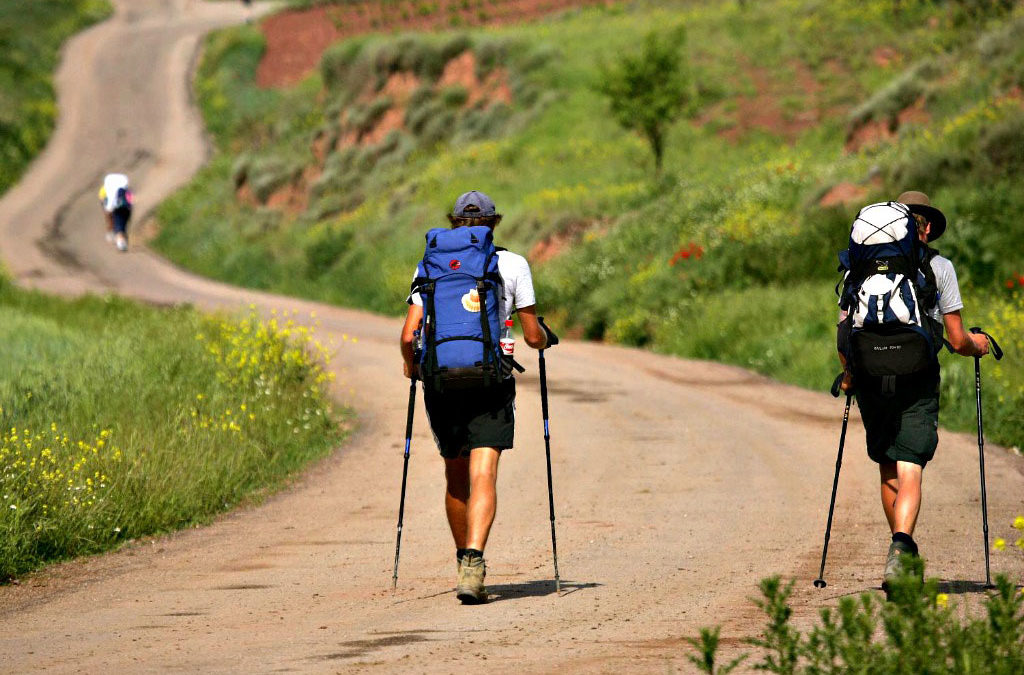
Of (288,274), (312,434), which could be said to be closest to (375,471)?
(312,434)

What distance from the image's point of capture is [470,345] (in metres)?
7.60

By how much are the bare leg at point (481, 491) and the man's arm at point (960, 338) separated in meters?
2.49

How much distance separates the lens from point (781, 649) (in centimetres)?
522

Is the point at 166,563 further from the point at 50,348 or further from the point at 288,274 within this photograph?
the point at 288,274

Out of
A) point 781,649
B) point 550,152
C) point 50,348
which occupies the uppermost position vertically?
point 550,152

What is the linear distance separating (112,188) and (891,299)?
30.9 metres

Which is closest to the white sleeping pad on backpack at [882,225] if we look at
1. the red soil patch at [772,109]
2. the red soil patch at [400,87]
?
the red soil patch at [772,109]

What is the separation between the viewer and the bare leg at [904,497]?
7477mm

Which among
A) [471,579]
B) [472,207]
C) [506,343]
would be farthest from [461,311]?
[471,579]

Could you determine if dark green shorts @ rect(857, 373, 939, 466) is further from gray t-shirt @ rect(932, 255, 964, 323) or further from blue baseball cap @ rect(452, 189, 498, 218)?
blue baseball cap @ rect(452, 189, 498, 218)

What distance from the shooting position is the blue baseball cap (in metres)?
7.78

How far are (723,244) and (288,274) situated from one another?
602 inches

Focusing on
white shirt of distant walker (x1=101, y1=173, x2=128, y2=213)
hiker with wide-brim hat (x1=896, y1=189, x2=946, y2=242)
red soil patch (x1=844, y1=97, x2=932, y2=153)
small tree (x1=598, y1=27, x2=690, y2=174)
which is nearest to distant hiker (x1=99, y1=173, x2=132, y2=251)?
white shirt of distant walker (x1=101, y1=173, x2=128, y2=213)

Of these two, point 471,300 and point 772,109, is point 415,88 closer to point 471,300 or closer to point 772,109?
point 772,109
